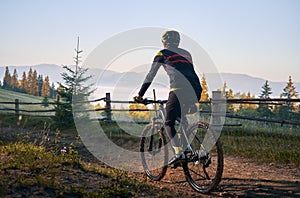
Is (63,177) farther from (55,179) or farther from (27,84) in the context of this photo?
(27,84)

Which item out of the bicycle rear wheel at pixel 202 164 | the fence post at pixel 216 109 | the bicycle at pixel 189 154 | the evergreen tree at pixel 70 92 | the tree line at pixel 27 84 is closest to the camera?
the bicycle rear wheel at pixel 202 164

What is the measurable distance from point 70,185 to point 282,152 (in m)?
5.60

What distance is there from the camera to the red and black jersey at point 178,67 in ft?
16.2

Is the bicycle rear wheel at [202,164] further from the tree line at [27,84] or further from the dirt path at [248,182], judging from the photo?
the tree line at [27,84]

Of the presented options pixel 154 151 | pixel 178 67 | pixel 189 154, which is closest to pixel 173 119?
pixel 189 154

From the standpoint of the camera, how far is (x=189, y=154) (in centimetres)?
502

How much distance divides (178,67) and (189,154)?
134 cm

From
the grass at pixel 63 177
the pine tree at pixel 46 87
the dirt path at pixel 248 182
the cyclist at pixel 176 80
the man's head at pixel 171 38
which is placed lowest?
the dirt path at pixel 248 182

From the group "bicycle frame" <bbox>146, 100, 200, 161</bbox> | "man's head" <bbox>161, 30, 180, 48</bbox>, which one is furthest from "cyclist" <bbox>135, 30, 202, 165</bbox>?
"bicycle frame" <bbox>146, 100, 200, 161</bbox>

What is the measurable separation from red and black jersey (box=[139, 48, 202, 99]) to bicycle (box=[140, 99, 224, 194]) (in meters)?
0.56

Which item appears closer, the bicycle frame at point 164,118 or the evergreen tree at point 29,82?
the bicycle frame at point 164,118

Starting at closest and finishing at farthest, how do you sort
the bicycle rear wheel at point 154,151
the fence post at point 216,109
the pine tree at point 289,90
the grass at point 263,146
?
the bicycle rear wheel at point 154,151
the grass at point 263,146
the fence post at point 216,109
the pine tree at point 289,90

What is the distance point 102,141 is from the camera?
36.3ft

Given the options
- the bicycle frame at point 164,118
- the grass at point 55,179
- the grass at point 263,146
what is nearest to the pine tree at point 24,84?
the grass at point 263,146
